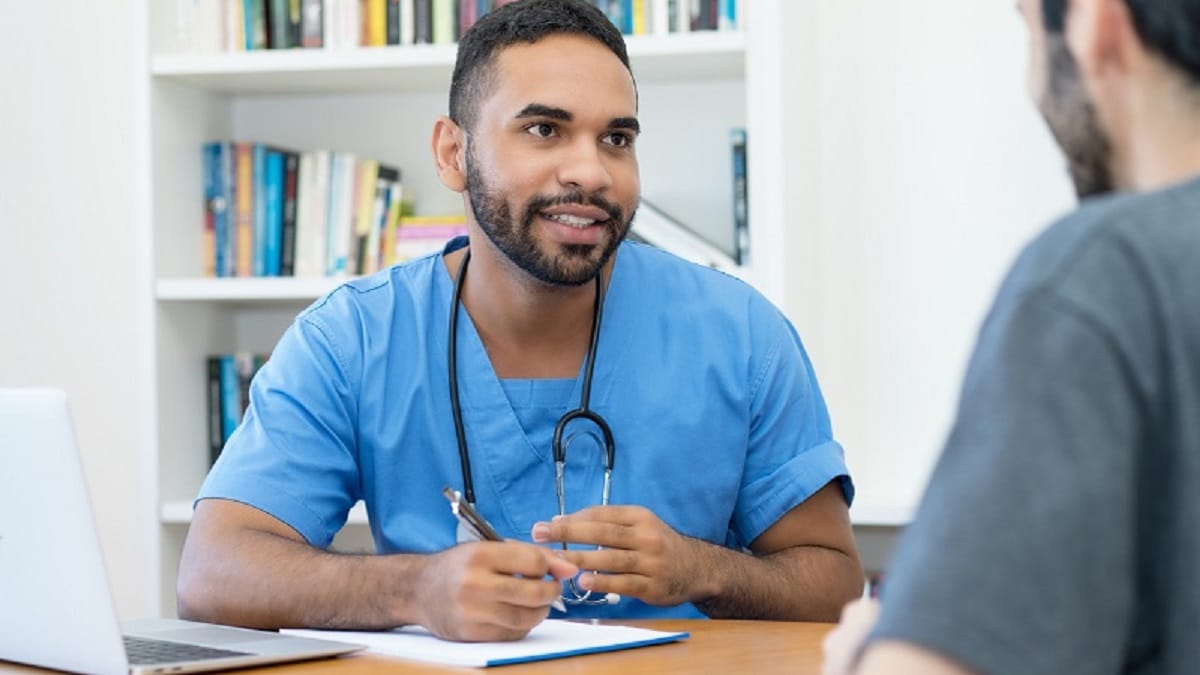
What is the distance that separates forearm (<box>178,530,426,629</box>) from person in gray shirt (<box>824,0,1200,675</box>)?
825mm

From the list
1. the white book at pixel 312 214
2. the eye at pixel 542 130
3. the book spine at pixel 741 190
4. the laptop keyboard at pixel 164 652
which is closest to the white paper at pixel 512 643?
the laptop keyboard at pixel 164 652

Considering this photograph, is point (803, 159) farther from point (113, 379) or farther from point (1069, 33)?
point (1069, 33)

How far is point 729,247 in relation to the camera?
2.78 meters

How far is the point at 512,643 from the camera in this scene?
A: 134cm

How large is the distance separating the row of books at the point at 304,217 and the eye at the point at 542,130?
91 centimetres

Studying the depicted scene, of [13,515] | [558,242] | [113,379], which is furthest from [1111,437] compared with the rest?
[113,379]

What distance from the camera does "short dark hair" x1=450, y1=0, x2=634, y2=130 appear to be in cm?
187

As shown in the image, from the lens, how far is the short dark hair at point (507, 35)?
73.7 inches

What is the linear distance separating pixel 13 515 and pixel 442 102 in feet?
5.88

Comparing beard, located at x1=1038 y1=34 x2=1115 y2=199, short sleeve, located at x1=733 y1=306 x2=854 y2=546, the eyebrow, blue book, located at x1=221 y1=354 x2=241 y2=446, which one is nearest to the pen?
short sleeve, located at x1=733 y1=306 x2=854 y2=546

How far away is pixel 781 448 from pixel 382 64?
1.22m

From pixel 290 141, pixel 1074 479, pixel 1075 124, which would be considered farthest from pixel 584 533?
pixel 290 141

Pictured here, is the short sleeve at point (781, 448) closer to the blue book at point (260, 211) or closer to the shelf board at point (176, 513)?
the shelf board at point (176, 513)

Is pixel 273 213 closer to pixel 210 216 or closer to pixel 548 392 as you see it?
pixel 210 216
